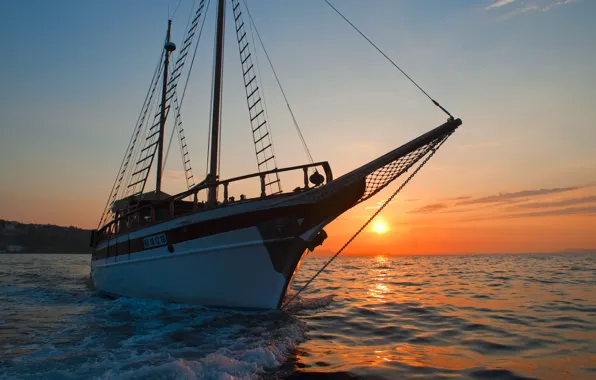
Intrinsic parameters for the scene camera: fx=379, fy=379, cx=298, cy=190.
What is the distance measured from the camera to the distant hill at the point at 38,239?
156 meters

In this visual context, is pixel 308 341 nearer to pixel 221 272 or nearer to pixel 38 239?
pixel 221 272

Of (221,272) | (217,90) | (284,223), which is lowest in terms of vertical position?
(221,272)

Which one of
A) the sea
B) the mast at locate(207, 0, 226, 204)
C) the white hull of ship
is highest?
the mast at locate(207, 0, 226, 204)

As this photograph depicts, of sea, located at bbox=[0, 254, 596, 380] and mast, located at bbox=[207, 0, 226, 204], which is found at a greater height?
mast, located at bbox=[207, 0, 226, 204]

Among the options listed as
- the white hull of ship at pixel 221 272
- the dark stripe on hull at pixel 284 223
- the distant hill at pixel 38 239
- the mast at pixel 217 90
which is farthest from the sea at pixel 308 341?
the distant hill at pixel 38 239

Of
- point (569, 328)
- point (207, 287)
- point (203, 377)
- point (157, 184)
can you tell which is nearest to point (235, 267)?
point (207, 287)

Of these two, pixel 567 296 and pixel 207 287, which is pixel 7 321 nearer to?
pixel 207 287

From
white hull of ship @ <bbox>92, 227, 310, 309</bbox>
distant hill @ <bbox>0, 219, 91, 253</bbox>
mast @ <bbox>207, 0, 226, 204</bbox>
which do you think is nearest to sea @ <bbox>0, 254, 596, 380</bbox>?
white hull of ship @ <bbox>92, 227, 310, 309</bbox>

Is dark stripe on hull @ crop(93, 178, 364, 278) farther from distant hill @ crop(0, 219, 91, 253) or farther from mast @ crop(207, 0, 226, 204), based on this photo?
distant hill @ crop(0, 219, 91, 253)

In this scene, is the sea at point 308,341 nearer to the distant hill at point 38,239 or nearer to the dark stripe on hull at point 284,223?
the dark stripe on hull at point 284,223

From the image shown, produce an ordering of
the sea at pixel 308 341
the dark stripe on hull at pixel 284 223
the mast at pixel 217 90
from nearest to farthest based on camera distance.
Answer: the sea at pixel 308 341 < the dark stripe on hull at pixel 284 223 < the mast at pixel 217 90

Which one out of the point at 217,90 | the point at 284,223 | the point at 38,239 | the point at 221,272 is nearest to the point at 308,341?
the point at 284,223

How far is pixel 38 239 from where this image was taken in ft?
516

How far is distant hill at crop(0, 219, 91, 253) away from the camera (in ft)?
512
